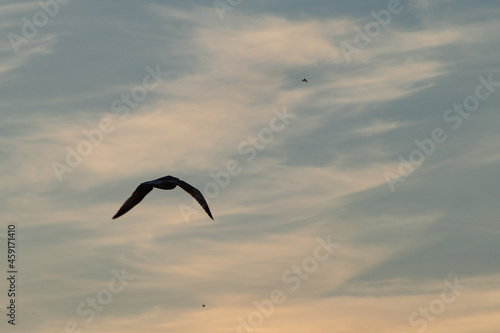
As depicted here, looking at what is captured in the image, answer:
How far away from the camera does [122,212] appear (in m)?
51.5

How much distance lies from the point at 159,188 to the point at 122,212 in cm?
333

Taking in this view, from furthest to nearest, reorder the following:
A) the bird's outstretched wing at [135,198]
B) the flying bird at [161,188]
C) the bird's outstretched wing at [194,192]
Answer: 1. the bird's outstretched wing at [135,198]
2. the bird's outstretched wing at [194,192]
3. the flying bird at [161,188]

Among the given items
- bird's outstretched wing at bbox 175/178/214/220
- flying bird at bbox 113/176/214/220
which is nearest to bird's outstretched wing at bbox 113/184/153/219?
flying bird at bbox 113/176/214/220

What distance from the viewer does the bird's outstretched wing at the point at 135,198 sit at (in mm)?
51472

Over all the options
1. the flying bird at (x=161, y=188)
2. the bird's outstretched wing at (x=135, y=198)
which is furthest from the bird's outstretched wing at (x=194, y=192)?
the bird's outstretched wing at (x=135, y=198)

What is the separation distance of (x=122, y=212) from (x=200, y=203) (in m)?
5.08

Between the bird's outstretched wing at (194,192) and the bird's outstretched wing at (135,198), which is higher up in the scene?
the bird's outstretched wing at (194,192)

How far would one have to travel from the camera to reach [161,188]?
49.6 meters

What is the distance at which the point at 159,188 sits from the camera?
49.7m

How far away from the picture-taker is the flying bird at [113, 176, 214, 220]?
49428 millimetres

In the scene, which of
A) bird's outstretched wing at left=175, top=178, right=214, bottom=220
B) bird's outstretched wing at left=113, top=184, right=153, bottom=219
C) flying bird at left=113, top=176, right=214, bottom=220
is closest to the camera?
flying bird at left=113, top=176, right=214, bottom=220

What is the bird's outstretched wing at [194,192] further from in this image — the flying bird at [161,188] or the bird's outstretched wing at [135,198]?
the bird's outstretched wing at [135,198]

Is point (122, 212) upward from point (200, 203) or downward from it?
downward

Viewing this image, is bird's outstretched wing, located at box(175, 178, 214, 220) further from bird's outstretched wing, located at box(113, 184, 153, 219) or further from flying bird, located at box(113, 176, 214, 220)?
bird's outstretched wing, located at box(113, 184, 153, 219)
